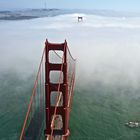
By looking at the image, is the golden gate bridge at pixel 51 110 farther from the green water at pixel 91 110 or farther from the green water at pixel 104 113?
the green water at pixel 104 113

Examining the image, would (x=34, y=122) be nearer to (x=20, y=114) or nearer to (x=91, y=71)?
(x=20, y=114)

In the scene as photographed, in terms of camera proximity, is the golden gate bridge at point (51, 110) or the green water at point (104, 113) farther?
the green water at point (104, 113)

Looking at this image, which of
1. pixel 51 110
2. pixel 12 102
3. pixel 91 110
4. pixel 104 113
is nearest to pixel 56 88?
pixel 51 110

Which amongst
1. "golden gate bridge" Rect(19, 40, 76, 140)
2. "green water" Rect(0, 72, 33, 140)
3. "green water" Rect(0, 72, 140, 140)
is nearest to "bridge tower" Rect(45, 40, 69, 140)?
"golden gate bridge" Rect(19, 40, 76, 140)

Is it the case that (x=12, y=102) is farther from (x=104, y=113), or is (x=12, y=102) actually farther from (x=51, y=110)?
(x=51, y=110)

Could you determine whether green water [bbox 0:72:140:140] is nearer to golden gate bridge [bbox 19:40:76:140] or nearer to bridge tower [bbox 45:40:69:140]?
golden gate bridge [bbox 19:40:76:140]

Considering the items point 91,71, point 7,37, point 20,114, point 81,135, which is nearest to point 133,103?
point 81,135

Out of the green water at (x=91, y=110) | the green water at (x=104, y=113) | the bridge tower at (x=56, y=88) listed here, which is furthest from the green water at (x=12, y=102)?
the green water at (x=104, y=113)

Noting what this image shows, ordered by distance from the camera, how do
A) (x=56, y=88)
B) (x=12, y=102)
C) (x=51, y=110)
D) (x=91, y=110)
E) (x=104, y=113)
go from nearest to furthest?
(x=56, y=88), (x=51, y=110), (x=104, y=113), (x=91, y=110), (x=12, y=102)
